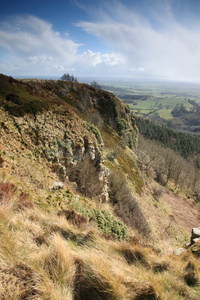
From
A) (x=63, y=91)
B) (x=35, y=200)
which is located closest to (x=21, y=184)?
(x=35, y=200)

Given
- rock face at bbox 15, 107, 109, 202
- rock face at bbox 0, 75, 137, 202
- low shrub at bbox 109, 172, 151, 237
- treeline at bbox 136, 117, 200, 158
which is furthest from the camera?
treeline at bbox 136, 117, 200, 158

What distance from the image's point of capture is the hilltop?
8.85 feet

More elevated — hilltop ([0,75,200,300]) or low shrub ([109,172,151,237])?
hilltop ([0,75,200,300])

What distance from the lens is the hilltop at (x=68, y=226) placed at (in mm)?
2697

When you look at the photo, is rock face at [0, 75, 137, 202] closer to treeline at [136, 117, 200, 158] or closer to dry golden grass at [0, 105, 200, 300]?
dry golden grass at [0, 105, 200, 300]

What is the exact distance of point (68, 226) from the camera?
199 inches

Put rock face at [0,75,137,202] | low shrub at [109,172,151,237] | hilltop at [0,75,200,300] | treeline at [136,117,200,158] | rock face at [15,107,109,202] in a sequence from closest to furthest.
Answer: hilltop at [0,75,200,300], rock face at [0,75,137,202], rock face at [15,107,109,202], low shrub at [109,172,151,237], treeline at [136,117,200,158]

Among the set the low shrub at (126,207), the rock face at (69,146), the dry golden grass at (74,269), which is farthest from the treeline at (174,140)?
the dry golden grass at (74,269)

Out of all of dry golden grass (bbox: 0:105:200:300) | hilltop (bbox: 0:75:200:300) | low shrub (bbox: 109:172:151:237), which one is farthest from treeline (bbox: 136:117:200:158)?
dry golden grass (bbox: 0:105:200:300)

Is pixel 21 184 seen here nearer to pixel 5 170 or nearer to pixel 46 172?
pixel 5 170

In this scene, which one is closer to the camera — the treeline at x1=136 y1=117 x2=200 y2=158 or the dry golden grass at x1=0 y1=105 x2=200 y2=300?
the dry golden grass at x1=0 y1=105 x2=200 y2=300

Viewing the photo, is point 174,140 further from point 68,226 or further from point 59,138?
point 68,226

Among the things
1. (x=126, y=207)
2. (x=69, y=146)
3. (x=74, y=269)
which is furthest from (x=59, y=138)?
(x=74, y=269)

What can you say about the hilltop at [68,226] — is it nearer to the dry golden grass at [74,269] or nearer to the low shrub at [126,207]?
the dry golden grass at [74,269]
